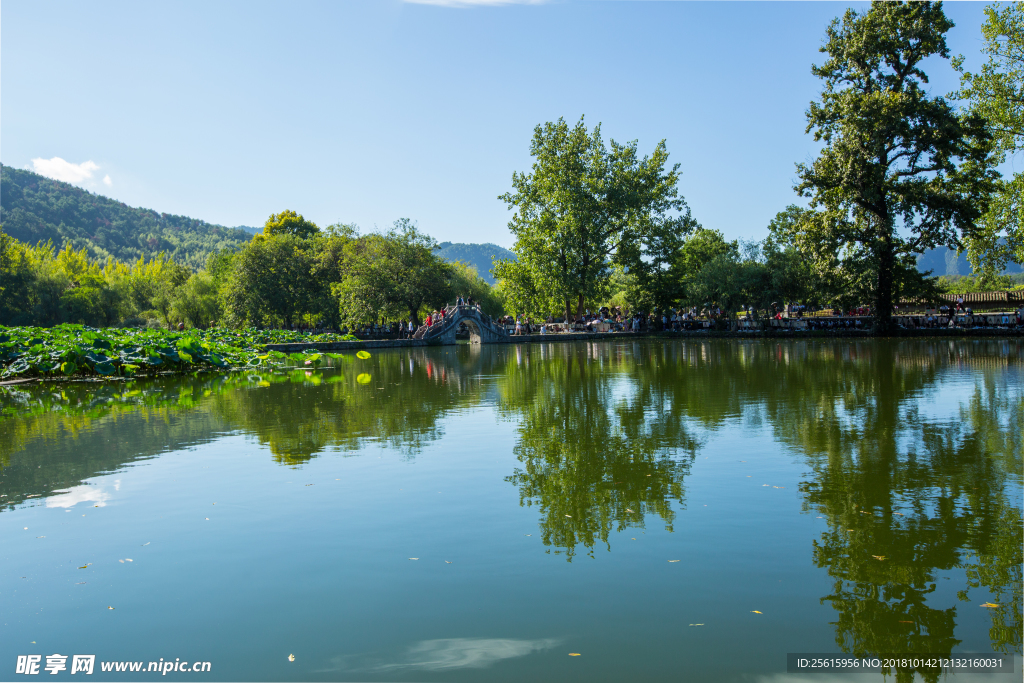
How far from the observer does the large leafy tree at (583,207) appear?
143ft

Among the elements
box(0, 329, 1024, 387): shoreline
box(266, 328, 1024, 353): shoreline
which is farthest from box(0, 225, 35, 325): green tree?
box(0, 329, 1024, 387): shoreline

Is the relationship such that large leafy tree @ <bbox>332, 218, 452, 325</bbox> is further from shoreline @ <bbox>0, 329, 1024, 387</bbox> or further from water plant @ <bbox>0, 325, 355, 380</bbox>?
water plant @ <bbox>0, 325, 355, 380</bbox>

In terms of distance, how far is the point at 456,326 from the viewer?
148ft

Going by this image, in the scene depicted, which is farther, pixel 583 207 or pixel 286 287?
pixel 286 287

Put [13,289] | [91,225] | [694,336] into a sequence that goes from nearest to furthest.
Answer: [694,336]
[13,289]
[91,225]

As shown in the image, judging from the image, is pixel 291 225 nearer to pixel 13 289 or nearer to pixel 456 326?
pixel 13 289

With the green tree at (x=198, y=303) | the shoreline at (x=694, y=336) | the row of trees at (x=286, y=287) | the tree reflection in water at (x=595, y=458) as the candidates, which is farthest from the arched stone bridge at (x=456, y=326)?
the tree reflection in water at (x=595, y=458)

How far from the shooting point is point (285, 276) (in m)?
52.6

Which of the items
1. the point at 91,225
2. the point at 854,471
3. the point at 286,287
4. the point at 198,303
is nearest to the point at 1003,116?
the point at 854,471

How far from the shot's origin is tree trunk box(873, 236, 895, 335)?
101 feet

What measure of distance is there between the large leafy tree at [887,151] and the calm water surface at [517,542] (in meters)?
22.9

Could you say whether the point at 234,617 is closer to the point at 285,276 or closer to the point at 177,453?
the point at 177,453

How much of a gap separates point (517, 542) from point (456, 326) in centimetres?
4070

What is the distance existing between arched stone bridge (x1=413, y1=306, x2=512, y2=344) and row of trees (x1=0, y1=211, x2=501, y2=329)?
4866 mm
